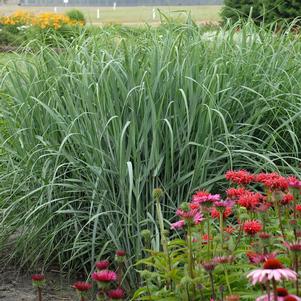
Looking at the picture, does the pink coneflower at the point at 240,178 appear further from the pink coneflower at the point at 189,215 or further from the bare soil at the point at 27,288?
the bare soil at the point at 27,288

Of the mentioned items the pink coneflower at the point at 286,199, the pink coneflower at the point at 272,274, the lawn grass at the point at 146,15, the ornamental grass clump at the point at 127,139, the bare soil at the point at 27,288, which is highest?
the pink coneflower at the point at 272,274

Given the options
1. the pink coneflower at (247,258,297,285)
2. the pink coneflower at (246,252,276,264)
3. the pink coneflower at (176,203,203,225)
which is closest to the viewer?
the pink coneflower at (247,258,297,285)

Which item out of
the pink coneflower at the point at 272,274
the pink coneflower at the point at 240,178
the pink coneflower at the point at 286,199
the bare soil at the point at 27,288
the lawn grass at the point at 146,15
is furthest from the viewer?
the lawn grass at the point at 146,15

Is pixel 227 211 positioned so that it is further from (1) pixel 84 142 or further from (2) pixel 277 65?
(2) pixel 277 65

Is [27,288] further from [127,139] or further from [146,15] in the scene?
[146,15]

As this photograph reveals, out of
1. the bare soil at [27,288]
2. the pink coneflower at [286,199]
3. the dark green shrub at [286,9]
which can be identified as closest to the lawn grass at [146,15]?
the dark green shrub at [286,9]

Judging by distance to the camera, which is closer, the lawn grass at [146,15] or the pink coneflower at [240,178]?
the pink coneflower at [240,178]

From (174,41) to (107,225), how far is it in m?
1.32

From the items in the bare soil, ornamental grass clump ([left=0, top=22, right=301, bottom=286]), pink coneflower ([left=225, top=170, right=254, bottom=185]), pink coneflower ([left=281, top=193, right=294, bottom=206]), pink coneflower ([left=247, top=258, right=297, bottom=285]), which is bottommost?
the bare soil

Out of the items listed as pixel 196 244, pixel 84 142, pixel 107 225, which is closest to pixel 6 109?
pixel 84 142

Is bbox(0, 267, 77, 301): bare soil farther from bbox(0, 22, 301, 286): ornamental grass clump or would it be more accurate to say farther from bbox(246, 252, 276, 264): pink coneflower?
bbox(246, 252, 276, 264): pink coneflower

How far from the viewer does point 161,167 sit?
4262mm

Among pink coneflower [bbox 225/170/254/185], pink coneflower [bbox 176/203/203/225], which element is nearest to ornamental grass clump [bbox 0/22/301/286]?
pink coneflower [bbox 225/170/254/185]

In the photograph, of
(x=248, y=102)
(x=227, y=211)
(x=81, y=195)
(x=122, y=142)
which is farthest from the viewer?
(x=248, y=102)
